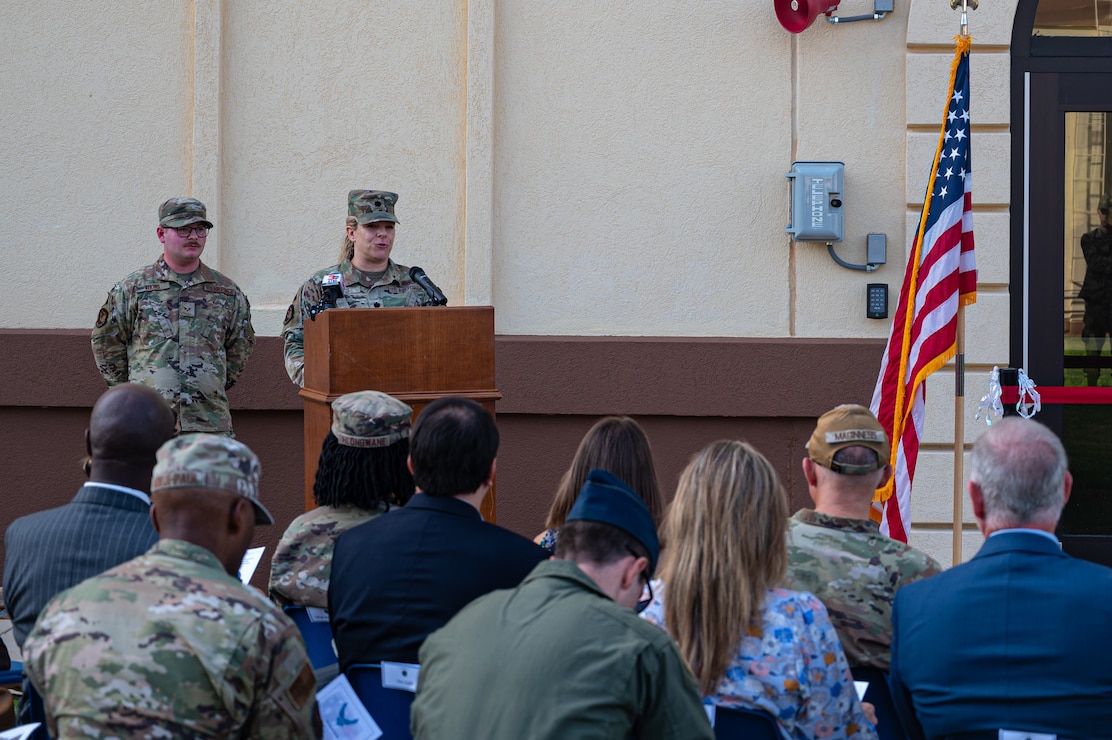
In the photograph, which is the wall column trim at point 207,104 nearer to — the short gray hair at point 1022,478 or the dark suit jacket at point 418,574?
the dark suit jacket at point 418,574

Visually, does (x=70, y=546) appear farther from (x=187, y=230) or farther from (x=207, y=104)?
(x=207, y=104)

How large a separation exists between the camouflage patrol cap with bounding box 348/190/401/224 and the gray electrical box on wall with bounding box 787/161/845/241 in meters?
2.32

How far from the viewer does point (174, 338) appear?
5.89 metres

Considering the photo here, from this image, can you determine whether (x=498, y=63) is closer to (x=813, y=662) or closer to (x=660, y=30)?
(x=660, y=30)

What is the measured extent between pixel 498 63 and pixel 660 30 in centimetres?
91

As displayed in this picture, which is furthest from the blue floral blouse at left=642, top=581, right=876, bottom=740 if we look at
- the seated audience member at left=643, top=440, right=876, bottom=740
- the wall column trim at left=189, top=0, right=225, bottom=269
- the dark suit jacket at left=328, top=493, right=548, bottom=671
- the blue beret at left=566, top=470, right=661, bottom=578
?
the wall column trim at left=189, top=0, right=225, bottom=269

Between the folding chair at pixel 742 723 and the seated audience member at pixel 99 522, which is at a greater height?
the seated audience member at pixel 99 522

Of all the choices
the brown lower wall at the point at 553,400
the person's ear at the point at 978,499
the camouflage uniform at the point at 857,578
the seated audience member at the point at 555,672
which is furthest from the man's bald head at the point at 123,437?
the brown lower wall at the point at 553,400

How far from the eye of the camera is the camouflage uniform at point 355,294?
5.57 metres

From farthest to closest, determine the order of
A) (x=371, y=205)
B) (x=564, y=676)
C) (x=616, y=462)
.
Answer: (x=371, y=205)
(x=616, y=462)
(x=564, y=676)

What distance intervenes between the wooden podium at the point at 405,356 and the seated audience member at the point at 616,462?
30.2 inches

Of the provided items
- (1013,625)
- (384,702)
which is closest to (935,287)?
(1013,625)

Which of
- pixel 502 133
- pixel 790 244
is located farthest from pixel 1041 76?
pixel 502 133

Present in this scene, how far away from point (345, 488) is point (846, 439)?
Answer: 4.65 ft
